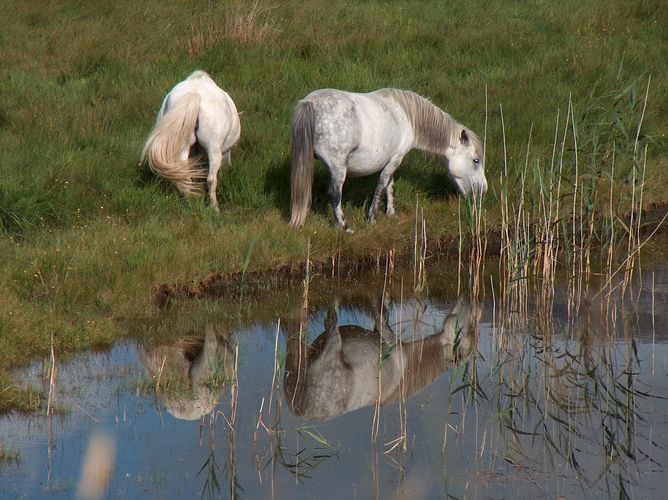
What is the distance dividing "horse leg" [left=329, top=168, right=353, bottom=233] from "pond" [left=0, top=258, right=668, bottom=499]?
1497 millimetres

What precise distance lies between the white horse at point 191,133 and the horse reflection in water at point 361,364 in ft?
7.97

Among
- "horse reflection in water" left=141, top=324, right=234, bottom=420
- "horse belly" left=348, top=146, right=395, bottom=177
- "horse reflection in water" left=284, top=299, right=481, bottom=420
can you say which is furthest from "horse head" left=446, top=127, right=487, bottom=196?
"horse reflection in water" left=141, top=324, right=234, bottom=420

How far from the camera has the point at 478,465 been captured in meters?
5.48

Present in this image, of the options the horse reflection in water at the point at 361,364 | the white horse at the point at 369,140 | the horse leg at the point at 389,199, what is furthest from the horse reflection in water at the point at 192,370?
the horse leg at the point at 389,199

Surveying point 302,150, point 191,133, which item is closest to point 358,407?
point 302,150

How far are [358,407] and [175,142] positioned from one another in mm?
4257

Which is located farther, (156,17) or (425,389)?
(156,17)

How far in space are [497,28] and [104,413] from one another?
1092 cm

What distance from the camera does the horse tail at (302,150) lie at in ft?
30.4

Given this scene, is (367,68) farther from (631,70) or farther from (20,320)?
(20,320)

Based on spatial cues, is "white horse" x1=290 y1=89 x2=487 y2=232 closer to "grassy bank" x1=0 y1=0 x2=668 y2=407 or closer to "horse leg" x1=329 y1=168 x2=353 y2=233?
"horse leg" x1=329 y1=168 x2=353 y2=233

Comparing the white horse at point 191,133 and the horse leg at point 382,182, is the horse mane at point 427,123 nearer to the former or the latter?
the horse leg at point 382,182

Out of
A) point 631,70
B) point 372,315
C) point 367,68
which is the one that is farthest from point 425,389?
point 631,70

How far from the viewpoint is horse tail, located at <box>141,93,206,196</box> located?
9523 mm
